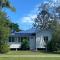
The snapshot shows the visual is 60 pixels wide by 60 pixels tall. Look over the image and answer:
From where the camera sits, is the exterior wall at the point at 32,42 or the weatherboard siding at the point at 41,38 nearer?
the weatherboard siding at the point at 41,38

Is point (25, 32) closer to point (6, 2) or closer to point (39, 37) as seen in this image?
point (39, 37)

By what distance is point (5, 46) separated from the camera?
42.0 m

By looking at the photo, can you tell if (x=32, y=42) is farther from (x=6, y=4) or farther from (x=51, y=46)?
(x=6, y=4)

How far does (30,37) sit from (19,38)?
7.48 feet

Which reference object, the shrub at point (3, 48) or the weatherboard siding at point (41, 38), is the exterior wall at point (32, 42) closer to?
the weatherboard siding at point (41, 38)

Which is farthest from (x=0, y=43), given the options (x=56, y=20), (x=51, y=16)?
(x=51, y=16)

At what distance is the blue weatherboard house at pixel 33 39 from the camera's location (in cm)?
5167

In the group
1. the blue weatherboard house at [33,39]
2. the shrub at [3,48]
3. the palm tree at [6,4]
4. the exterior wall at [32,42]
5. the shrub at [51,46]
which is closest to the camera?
the palm tree at [6,4]

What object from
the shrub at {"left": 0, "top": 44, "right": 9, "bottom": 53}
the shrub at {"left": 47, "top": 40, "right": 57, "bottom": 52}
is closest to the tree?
the shrub at {"left": 47, "top": 40, "right": 57, "bottom": 52}

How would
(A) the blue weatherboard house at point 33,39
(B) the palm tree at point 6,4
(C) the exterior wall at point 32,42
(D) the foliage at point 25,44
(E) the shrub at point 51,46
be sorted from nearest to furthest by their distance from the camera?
(B) the palm tree at point 6,4 < (E) the shrub at point 51,46 < (D) the foliage at point 25,44 < (A) the blue weatherboard house at point 33,39 < (C) the exterior wall at point 32,42

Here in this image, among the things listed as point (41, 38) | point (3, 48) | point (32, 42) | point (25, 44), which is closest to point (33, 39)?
point (32, 42)

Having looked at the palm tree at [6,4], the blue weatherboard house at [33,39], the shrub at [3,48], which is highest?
the palm tree at [6,4]

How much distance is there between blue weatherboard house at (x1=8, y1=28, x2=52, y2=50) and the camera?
51672 mm

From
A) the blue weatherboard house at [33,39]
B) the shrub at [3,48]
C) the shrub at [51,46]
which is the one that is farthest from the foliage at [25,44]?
the shrub at [3,48]
